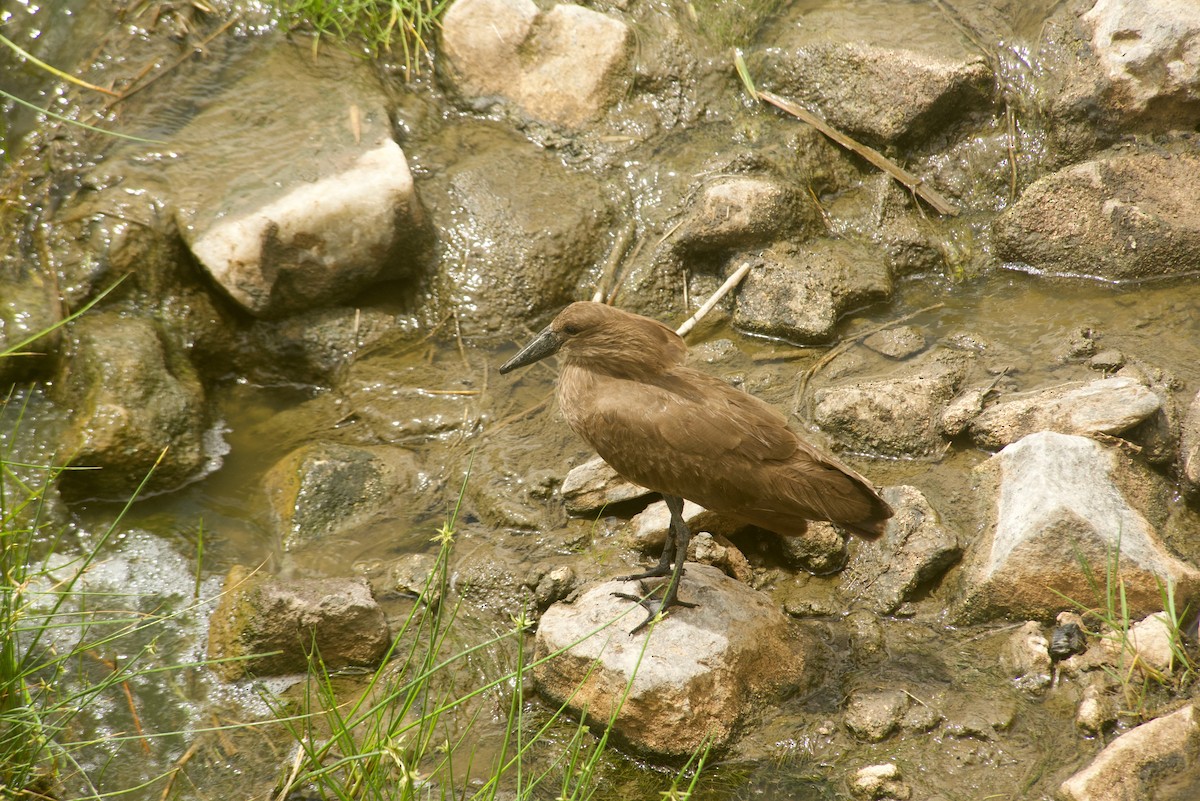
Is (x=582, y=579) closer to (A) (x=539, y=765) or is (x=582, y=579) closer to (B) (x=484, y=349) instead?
(A) (x=539, y=765)

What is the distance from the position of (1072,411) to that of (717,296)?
180 cm

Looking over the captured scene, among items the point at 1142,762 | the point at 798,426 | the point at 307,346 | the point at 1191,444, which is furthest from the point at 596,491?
the point at 1191,444

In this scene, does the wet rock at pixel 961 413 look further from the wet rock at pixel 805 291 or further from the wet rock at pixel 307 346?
the wet rock at pixel 307 346

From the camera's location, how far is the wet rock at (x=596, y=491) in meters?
4.43

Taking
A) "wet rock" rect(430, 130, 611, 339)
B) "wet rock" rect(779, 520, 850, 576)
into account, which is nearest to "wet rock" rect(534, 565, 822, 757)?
"wet rock" rect(779, 520, 850, 576)

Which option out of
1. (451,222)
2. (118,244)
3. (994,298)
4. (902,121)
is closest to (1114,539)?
(994,298)

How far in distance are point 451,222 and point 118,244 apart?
164 cm

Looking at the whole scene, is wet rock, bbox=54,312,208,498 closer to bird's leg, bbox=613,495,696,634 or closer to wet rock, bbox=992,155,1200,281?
bird's leg, bbox=613,495,696,634

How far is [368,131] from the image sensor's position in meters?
5.34

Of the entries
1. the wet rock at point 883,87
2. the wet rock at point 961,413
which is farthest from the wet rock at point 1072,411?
the wet rock at point 883,87

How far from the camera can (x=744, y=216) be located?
5.21m

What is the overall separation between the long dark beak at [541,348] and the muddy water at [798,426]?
676mm

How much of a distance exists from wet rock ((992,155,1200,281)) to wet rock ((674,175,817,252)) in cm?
106

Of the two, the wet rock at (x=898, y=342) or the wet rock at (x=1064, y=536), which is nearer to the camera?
the wet rock at (x=1064, y=536)
